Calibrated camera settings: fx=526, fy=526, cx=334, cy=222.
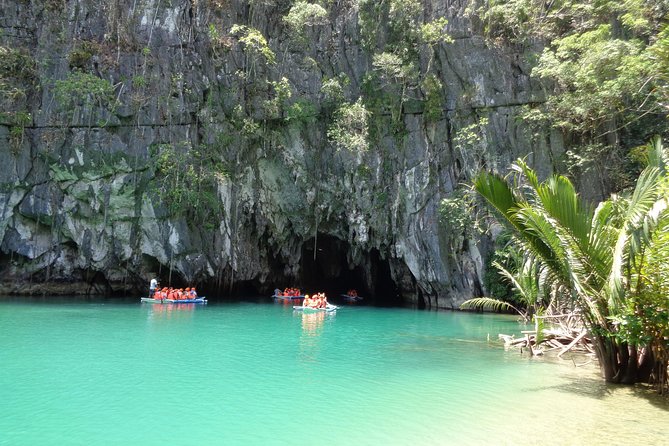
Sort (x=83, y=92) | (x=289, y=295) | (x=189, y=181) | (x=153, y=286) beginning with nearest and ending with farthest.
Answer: (x=83, y=92)
(x=153, y=286)
(x=189, y=181)
(x=289, y=295)

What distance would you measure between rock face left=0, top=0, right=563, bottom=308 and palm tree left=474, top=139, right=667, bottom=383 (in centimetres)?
1494

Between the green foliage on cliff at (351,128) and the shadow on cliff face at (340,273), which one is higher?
the green foliage on cliff at (351,128)

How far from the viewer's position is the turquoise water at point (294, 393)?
597cm

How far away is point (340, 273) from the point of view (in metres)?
34.2

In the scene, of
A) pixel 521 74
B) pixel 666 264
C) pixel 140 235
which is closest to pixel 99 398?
pixel 666 264

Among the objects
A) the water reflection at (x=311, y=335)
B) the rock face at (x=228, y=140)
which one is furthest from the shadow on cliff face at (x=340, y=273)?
the water reflection at (x=311, y=335)

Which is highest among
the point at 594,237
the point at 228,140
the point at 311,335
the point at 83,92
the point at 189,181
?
the point at 83,92

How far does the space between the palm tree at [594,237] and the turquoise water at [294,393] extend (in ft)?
3.18

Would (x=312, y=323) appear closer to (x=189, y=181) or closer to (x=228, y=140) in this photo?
(x=189, y=181)

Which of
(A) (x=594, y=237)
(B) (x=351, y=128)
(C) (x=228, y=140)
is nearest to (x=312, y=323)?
(B) (x=351, y=128)

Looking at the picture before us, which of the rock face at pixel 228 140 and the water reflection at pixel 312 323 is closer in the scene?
the water reflection at pixel 312 323

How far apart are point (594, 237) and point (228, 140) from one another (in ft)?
64.5

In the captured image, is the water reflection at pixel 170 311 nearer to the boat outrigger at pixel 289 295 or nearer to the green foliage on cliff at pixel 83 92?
the boat outrigger at pixel 289 295

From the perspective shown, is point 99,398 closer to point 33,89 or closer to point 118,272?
point 118,272
